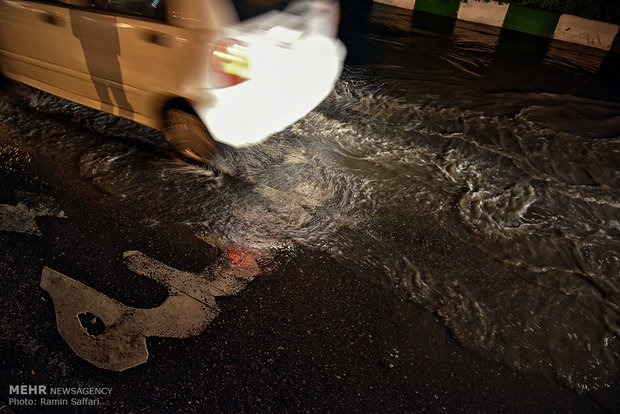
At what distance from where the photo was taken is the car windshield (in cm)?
330

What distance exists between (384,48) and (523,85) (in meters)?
2.55

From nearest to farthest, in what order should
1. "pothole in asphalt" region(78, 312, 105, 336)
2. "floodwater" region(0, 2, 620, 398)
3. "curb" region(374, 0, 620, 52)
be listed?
1. "pothole in asphalt" region(78, 312, 105, 336)
2. "floodwater" region(0, 2, 620, 398)
3. "curb" region(374, 0, 620, 52)

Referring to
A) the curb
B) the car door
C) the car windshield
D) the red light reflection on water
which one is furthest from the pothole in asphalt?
the curb

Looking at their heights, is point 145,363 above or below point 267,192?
below

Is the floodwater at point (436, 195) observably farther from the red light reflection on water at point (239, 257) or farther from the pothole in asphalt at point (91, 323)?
the pothole in asphalt at point (91, 323)

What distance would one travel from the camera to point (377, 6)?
10.2m

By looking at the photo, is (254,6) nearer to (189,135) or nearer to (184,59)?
(184,59)

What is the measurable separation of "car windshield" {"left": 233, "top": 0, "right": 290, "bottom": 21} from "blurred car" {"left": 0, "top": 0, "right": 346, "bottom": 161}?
0.01 m

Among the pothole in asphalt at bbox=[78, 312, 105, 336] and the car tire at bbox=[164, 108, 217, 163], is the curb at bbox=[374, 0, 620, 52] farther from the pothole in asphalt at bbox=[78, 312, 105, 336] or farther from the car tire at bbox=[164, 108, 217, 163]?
the pothole in asphalt at bbox=[78, 312, 105, 336]

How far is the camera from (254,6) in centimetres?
354

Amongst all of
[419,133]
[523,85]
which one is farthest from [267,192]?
[523,85]

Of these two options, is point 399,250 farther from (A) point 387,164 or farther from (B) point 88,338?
(B) point 88,338

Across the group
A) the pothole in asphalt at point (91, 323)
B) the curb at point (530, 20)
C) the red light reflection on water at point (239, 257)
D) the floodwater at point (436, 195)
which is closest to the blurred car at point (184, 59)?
the floodwater at point (436, 195)

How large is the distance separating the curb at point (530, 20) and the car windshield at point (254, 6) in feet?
24.8
